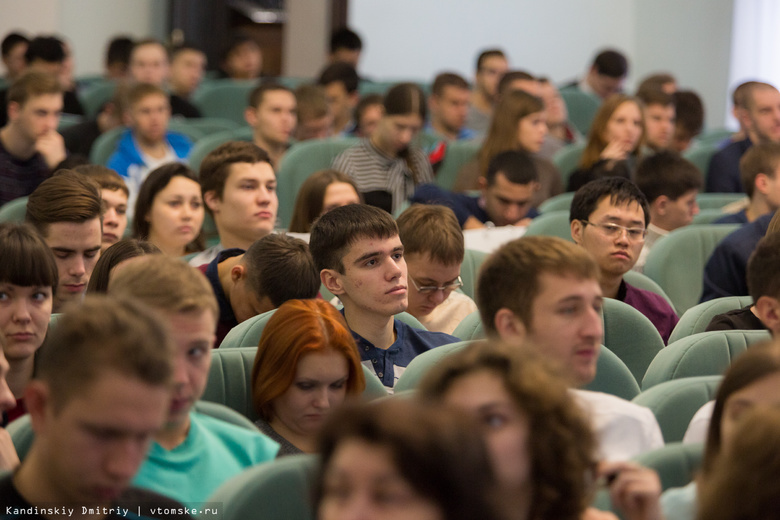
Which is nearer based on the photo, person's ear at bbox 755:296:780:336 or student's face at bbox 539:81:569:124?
person's ear at bbox 755:296:780:336

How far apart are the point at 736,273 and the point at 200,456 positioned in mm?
2203

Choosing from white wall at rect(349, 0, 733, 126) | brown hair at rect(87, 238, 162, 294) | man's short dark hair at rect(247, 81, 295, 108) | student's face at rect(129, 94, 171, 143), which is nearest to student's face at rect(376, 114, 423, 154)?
man's short dark hair at rect(247, 81, 295, 108)

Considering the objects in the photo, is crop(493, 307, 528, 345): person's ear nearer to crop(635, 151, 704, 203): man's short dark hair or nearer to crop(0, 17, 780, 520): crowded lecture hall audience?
crop(0, 17, 780, 520): crowded lecture hall audience

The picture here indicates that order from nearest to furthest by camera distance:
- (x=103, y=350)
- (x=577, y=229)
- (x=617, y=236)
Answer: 1. (x=103, y=350)
2. (x=617, y=236)
3. (x=577, y=229)

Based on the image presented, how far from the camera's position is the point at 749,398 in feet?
4.91

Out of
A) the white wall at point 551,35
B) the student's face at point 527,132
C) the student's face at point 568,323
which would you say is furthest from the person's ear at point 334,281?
the white wall at point 551,35

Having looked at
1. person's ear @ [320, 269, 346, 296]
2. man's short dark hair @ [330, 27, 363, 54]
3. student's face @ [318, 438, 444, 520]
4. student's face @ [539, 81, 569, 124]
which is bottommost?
person's ear @ [320, 269, 346, 296]

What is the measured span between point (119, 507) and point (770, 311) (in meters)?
1.49

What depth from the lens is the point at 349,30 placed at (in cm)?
897

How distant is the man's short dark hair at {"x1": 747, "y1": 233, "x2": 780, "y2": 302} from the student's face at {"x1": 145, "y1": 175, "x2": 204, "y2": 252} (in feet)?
6.44

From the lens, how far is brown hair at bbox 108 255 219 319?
5.47 ft

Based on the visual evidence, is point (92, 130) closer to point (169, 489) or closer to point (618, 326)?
point (618, 326)

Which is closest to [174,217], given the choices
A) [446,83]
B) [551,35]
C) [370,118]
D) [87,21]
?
[370,118]

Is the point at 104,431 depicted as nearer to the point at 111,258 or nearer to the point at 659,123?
the point at 111,258
